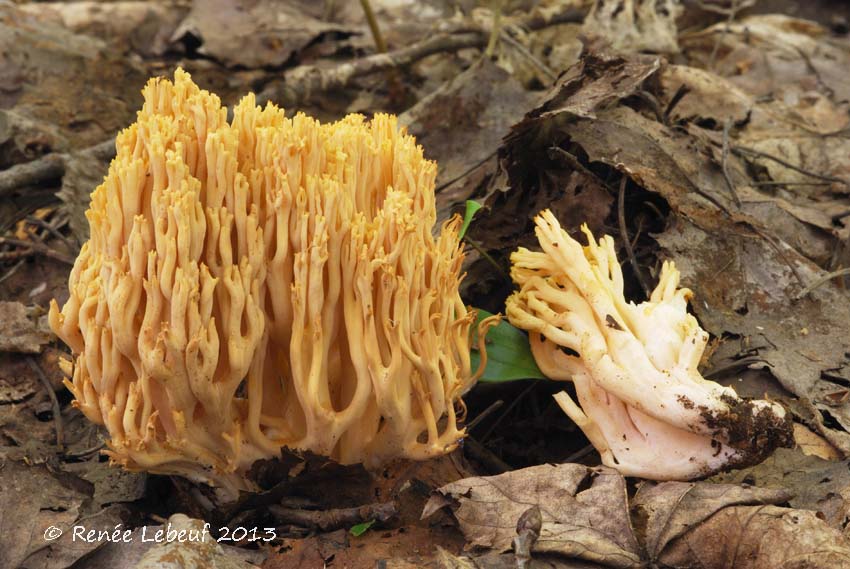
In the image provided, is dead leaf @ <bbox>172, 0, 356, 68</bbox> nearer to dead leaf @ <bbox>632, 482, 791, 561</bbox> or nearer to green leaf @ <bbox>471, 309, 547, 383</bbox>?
green leaf @ <bbox>471, 309, 547, 383</bbox>

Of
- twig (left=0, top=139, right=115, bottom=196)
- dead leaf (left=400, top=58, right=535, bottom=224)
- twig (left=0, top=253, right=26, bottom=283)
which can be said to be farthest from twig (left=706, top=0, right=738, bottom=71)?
twig (left=0, top=253, right=26, bottom=283)

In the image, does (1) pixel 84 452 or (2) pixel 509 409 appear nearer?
(1) pixel 84 452

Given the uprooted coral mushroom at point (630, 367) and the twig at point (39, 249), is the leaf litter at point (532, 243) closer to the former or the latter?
the twig at point (39, 249)

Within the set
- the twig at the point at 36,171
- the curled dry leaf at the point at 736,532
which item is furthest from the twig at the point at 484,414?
the twig at the point at 36,171

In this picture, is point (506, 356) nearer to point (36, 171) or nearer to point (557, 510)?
point (557, 510)

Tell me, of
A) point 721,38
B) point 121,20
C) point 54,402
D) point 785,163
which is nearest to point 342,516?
point 54,402
